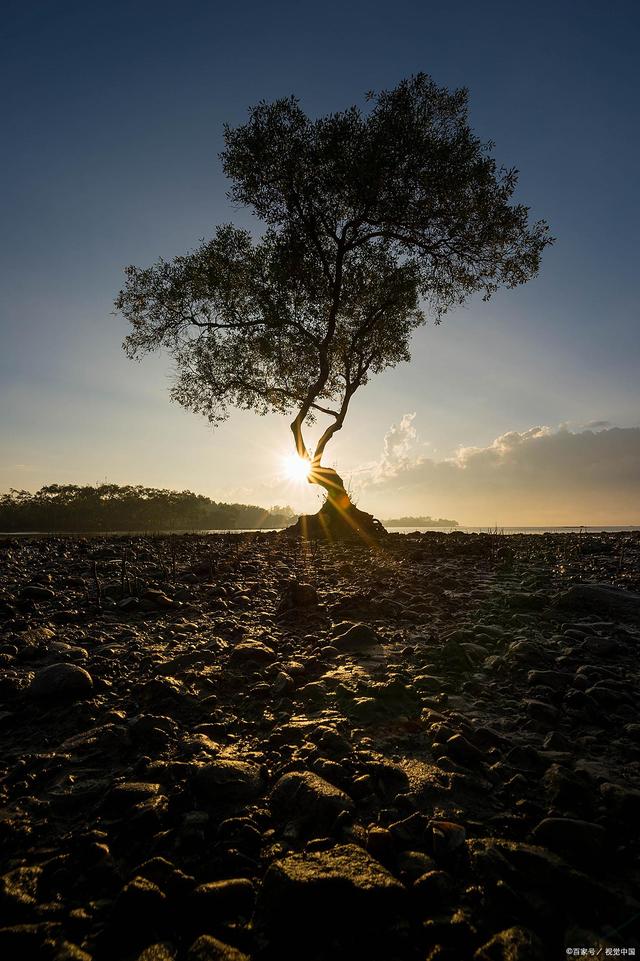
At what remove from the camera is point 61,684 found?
3.92 meters

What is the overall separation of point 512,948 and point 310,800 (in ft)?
3.71

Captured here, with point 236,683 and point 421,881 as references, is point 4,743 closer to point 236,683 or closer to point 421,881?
point 236,683

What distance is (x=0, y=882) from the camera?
1.87 meters

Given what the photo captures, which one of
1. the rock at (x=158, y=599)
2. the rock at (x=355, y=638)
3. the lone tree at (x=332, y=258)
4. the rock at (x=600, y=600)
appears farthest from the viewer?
the lone tree at (x=332, y=258)

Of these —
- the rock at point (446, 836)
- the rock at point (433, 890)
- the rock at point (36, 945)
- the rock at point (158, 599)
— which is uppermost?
the rock at point (158, 599)

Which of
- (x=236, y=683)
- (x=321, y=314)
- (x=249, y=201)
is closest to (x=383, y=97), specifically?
(x=249, y=201)

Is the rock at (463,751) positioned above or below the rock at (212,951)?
below

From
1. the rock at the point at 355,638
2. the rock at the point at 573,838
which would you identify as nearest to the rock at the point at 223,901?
the rock at the point at 573,838

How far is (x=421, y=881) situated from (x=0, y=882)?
1781mm

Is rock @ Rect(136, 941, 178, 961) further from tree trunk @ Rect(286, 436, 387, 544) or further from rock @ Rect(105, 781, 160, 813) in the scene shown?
tree trunk @ Rect(286, 436, 387, 544)

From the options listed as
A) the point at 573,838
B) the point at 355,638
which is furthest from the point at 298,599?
the point at 573,838

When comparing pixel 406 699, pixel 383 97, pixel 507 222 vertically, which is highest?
pixel 383 97

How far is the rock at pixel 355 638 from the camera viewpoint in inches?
208

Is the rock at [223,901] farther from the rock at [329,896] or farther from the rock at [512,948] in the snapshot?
the rock at [512,948]
